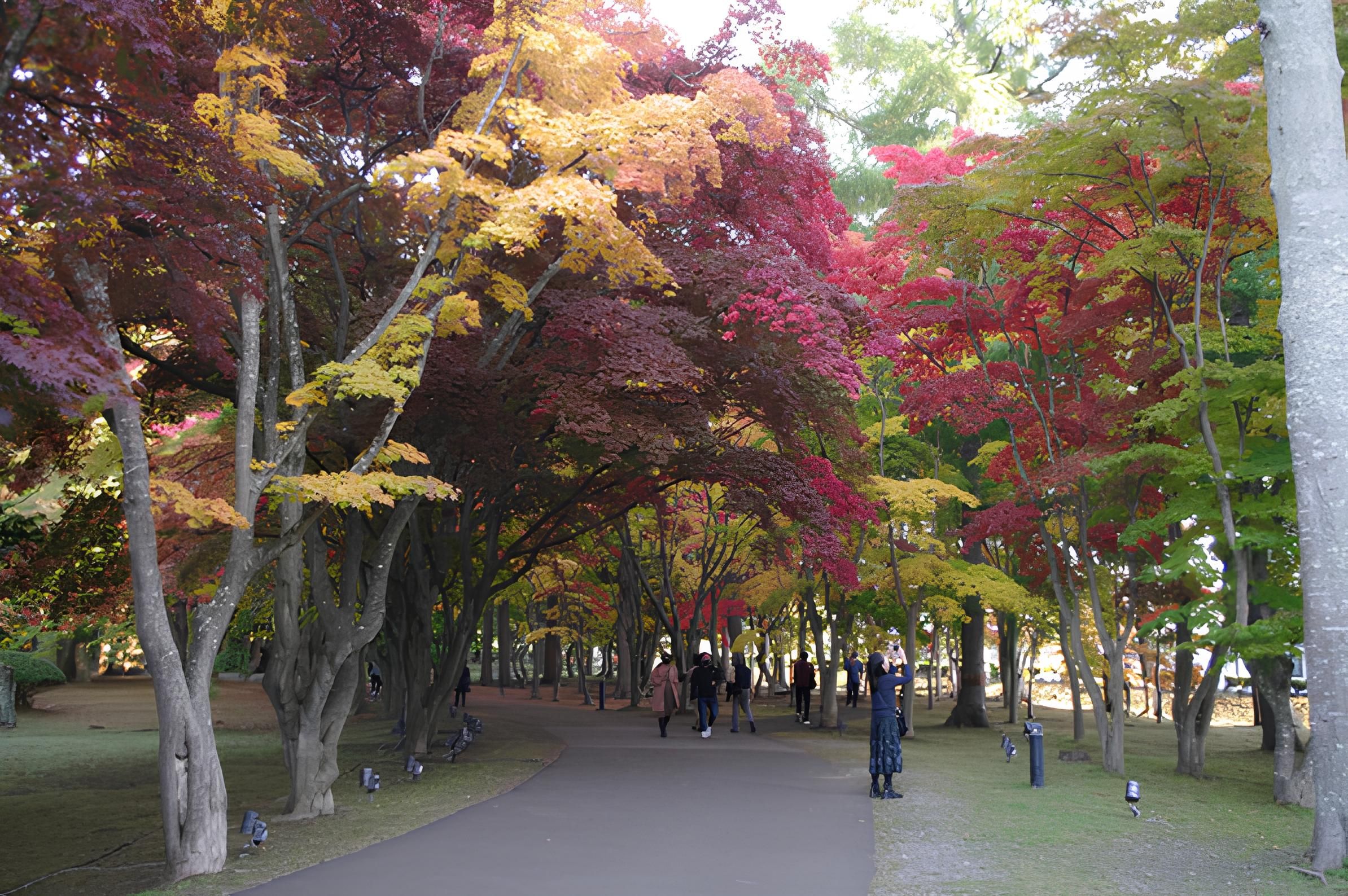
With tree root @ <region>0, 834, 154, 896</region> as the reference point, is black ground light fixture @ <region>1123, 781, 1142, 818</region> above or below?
above

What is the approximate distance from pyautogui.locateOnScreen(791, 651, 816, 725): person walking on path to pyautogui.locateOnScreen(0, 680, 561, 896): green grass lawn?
7041 mm

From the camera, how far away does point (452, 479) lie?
13.9 meters

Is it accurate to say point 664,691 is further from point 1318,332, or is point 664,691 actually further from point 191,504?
point 1318,332

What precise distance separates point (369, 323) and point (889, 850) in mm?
7975

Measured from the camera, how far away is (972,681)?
24.1 metres

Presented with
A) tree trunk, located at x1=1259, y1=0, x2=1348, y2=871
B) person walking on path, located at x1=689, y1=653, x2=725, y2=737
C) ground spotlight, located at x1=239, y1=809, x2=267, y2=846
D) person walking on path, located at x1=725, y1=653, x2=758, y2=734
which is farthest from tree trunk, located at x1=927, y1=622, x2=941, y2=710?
ground spotlight, located at x1=239, y1=809, x2=267, y2=846

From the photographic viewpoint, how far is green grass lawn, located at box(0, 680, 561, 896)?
854cm

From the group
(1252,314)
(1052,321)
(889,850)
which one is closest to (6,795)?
(889,850)

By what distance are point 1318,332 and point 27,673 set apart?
29.8 m

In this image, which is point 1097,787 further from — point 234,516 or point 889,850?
point 234,516

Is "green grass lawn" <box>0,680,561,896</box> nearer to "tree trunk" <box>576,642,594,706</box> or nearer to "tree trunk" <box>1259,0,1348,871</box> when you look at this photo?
"tree trunk" <box>1259,0,1348,871</box>

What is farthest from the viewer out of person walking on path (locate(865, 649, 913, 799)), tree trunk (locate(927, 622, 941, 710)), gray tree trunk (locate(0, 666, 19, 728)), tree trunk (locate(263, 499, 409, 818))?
tree trunk (locate(927, 622, 941, 710))

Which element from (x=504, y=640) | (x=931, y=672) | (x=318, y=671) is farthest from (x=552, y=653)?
(x=318, y=671)

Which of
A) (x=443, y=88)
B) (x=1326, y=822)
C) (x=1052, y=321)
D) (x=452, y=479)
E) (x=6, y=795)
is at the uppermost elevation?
(x=443, y=88)
